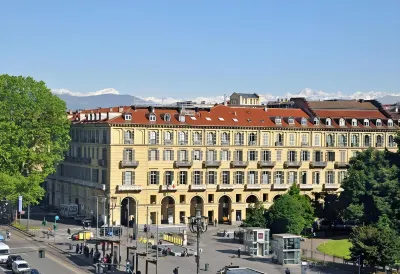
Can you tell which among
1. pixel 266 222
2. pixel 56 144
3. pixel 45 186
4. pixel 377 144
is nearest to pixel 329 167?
pixel 377 144

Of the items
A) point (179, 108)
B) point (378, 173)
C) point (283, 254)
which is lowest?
point (283, 254)

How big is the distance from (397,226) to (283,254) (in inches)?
765

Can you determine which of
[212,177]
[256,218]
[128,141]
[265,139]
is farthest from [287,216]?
[128,141]

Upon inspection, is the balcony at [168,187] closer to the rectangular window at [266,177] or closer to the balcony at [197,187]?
the balcony at [197,187]

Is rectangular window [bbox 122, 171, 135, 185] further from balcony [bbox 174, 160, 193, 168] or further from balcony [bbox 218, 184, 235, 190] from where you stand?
balcony [bbox 218, 184, 235, 190]

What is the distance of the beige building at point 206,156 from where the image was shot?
5064 inches

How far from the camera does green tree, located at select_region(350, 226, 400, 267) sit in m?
87.8

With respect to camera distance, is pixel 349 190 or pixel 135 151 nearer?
pixel 349 190

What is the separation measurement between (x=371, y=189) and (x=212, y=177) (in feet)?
95.5

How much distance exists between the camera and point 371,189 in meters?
116

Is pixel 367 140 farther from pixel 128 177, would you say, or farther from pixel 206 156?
pixel 128 177

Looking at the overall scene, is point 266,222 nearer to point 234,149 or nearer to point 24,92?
point 234,149

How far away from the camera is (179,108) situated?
447 feet

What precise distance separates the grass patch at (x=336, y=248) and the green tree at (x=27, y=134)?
45.2 meters
